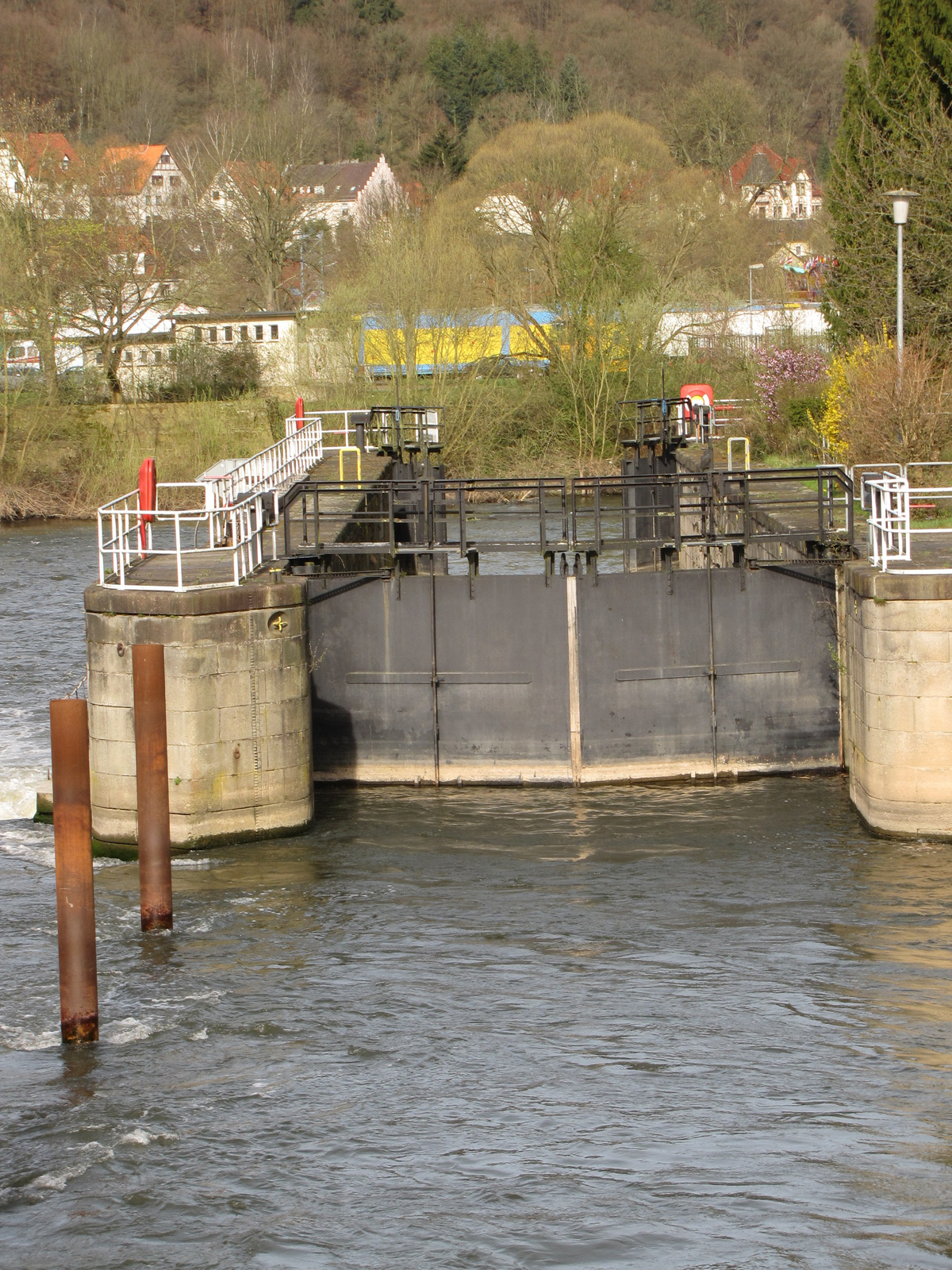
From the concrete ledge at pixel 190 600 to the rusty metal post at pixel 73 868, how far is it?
196 inches

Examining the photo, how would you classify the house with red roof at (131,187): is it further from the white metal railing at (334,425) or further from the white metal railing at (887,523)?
the white metal railing at (887,523)

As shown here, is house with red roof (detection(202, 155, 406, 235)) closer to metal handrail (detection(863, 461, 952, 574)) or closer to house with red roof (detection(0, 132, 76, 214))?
house with red roof (detection(0, 132, 76, 214))

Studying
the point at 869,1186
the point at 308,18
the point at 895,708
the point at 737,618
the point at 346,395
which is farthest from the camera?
the point at 308,18

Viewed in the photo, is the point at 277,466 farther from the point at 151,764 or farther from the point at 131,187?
the point at 131,187

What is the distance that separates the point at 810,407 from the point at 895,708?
22774mm

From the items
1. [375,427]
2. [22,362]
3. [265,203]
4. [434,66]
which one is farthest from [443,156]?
[375,427]

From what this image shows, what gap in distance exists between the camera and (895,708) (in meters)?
17.4

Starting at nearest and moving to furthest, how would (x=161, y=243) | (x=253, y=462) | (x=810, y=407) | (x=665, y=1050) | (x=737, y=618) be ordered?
1. (x=665, y=1050)
2. (x=737, y=618)
3. (x=253, y=462)
4. (x=810, y=407)
5. (x=161, y=243)

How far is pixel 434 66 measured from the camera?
400 ft

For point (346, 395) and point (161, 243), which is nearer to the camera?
point (346, 395)

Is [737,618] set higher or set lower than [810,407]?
lower

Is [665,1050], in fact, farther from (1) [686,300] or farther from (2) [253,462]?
(1) [686,300]

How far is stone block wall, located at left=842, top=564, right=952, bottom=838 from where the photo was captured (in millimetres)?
17188

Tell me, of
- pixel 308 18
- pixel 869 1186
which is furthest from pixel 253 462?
pixel 308 18
